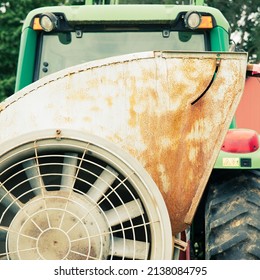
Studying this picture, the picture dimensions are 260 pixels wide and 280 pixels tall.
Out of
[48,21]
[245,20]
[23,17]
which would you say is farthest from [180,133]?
[245,20]

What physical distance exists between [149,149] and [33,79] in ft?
7.34

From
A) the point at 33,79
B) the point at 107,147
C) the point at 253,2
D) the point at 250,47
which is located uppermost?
the point at 253,2

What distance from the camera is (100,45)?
17.1 ft

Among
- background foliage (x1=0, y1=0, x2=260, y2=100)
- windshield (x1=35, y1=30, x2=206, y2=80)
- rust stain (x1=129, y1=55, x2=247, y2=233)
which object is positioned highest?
background foliage (x1=0, y1=0, x2=260, y2=100)

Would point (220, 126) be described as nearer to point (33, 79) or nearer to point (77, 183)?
point (77, 183)

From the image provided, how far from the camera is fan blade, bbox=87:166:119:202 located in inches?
126

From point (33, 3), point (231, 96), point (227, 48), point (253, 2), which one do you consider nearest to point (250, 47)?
point (253, 2)

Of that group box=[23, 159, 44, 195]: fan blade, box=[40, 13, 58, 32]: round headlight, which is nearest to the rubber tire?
box=[23, 159, 44, 195]: fan blade

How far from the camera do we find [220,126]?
329cm

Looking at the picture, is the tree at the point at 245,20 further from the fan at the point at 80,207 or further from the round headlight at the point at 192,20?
the fan at the point at 80,207

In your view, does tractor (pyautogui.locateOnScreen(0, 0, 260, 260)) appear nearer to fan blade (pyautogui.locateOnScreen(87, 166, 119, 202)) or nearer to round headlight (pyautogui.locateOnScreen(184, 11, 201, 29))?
fan blade (pyautogui.locateOnScreen(87, 166, 119, 202))

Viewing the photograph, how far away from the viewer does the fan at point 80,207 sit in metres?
3.11

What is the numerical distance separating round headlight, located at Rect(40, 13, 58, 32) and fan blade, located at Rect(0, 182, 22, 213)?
2167 millimetres

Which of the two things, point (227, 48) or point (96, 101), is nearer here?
point (96, 101)
